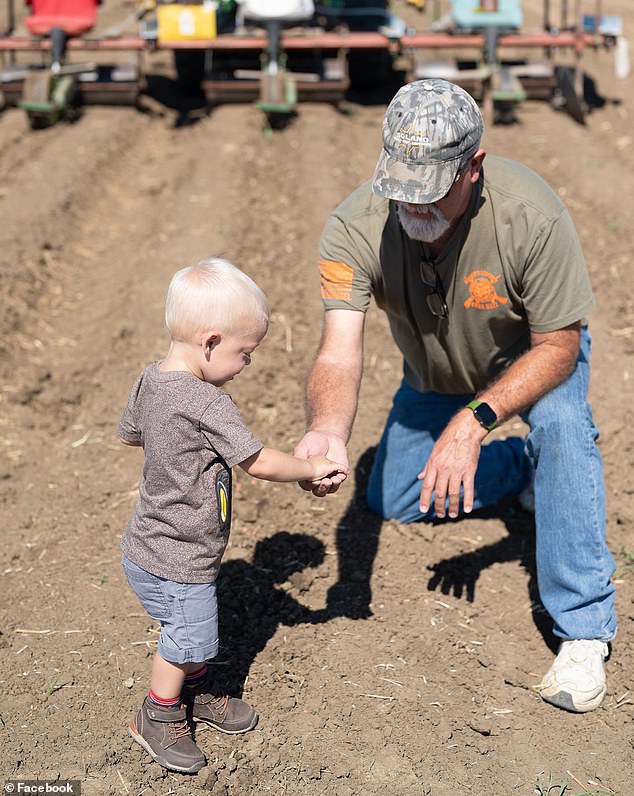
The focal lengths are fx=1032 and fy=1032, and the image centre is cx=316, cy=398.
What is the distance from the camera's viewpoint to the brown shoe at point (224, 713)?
3211 mm

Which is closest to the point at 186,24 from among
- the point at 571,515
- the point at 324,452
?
the point at 324,452

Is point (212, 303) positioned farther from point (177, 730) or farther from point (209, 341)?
point (177, 730)

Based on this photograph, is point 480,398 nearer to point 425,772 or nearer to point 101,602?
point 425,772

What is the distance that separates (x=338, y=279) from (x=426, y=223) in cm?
45

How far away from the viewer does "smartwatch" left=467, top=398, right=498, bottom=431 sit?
10.9ft

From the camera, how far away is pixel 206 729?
10.7ft

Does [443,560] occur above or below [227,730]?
below

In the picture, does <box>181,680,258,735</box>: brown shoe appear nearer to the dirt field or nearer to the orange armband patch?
the dirt field

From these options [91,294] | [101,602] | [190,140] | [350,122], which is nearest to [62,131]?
[190,140]

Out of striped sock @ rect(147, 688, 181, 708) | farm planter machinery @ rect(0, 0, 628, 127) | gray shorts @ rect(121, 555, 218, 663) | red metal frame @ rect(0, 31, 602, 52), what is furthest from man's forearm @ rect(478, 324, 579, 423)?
red metal frame @ rect(0, 31, 602, 52)

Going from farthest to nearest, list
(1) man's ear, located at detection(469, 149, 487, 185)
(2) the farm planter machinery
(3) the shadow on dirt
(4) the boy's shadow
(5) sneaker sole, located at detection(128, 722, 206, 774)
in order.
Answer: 1. (2) the farm planter machinery
2. (3) the shadow on dirt
3. (4) the boy's shadow
4. (1) man's ear, located at detection(469, 149, 487, 185)
5. (5) sneaker sole, located at detection(128, 722, 206, 774)

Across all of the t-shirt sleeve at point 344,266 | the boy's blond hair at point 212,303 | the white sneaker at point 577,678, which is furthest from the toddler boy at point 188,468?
the white sneaker at point 577,678

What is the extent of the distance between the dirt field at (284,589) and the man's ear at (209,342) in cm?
123

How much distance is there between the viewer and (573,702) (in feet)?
10.9
